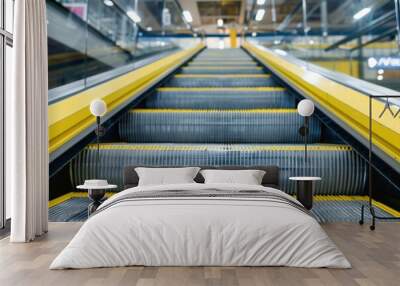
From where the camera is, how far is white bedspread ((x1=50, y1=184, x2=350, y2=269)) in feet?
13.3

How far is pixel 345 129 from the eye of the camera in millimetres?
6586

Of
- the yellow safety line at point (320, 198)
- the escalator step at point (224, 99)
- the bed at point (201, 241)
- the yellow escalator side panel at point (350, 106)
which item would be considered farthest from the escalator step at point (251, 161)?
the bed at point (201, 241)

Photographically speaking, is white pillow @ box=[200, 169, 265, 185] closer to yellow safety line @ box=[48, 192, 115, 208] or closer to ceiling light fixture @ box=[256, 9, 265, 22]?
yellow safety line @ box=[48, 192, 115, 208]

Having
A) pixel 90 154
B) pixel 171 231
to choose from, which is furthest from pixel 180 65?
pixel 171 231

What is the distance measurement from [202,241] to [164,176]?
2.03 m

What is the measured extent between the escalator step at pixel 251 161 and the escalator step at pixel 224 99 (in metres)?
2.04

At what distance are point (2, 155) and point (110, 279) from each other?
8.72ft

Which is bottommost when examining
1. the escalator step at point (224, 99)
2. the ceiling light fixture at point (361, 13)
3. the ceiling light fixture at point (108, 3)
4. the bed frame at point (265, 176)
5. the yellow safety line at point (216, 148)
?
the bed frame at point (265, 176)

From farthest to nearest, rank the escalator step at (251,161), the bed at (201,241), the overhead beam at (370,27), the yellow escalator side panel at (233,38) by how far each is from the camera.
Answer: the yellow escalator side panel at (233,38)
the escalator step at (251,161)
the overhead beam at (370,27)
the bed at (201,241)

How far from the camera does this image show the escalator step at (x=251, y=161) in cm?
667

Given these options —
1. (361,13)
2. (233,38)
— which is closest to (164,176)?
(361,13)

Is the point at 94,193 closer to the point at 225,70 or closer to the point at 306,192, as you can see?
the point at 306,192

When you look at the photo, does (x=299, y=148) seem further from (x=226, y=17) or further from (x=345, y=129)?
(x=226, y=17)

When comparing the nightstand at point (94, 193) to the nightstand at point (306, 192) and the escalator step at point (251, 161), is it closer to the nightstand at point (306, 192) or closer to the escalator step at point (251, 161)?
the escalator step at point (251, 161)
